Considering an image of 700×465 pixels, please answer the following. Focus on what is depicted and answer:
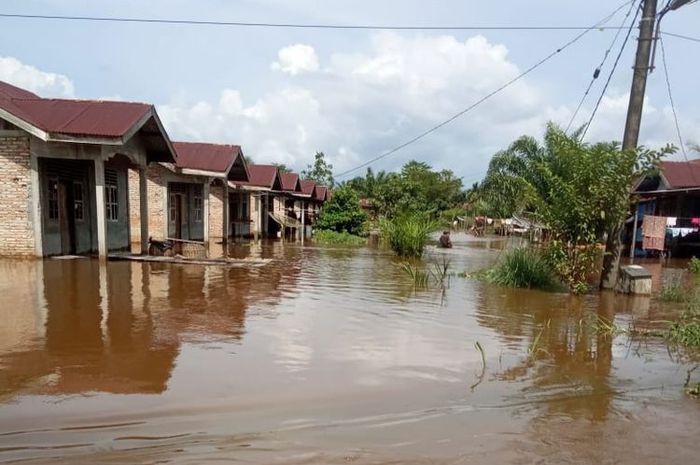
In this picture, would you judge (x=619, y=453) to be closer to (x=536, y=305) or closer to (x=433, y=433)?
(x=433, y=433)

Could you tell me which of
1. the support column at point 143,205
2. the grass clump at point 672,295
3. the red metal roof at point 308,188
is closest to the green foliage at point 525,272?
the grass clump at point 672,295

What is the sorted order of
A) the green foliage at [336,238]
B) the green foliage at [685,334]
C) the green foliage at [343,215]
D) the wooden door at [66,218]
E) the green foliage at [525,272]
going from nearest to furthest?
1. the green foliage at [685,334]
2. the green foliage at [525,272]
3. the wooden door at [66,218]
4. the green foliage at [336,238]
5. the green foliage at [343,215]

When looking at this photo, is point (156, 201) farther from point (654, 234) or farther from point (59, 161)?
point (654, 234)

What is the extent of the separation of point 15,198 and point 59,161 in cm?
179

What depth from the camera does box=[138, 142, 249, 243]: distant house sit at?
1959 cm

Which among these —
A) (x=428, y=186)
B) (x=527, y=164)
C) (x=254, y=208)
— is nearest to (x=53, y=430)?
(x=254, y=208)

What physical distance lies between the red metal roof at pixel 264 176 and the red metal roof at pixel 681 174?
62.8ft

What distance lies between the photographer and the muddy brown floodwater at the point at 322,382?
12.4 feet

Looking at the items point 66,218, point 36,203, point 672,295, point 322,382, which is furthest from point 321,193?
point 322,382

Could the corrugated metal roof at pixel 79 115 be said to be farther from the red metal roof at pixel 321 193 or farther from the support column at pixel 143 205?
the red metal roof at pixel 321 193

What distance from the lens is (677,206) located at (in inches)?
929

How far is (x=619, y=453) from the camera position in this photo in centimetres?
381

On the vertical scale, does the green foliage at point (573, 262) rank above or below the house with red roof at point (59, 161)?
below

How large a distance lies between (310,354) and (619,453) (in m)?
3.38
